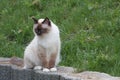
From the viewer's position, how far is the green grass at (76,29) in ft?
26.3

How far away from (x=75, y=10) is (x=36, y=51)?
301 cm

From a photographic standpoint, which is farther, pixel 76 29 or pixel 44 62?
pixel 76 29

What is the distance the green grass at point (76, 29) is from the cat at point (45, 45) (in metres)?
0.49

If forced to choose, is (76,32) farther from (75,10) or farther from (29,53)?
(29,53)

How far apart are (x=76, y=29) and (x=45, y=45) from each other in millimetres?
2381

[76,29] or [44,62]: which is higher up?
[76,29]

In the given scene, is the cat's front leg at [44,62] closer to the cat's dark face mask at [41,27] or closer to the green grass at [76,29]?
the cat's dark face mask at [41,27]

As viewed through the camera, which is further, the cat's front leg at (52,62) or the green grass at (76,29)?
the green grass at (76,29)

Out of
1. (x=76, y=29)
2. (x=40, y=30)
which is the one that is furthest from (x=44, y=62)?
(x=76, y=29)

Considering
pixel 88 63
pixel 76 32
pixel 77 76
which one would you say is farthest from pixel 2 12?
pixel 77 76

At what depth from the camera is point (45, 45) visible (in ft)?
23.2

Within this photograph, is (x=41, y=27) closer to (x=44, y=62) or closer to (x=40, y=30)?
(x=40, y=30)

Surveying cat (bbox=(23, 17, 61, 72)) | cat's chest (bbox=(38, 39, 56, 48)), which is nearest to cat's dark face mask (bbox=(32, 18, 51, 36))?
cat (bbox=(23, 17, 61, 72))

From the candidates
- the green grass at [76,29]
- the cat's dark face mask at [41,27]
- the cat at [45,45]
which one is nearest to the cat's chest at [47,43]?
the cat at [45,45]
